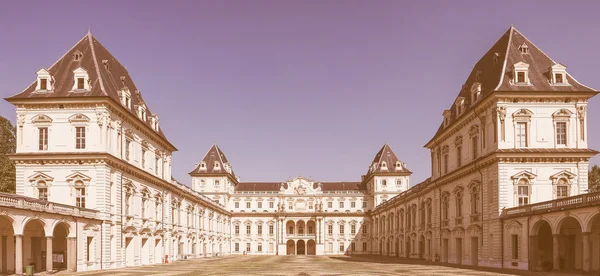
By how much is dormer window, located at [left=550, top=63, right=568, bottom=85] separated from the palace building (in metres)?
0.08

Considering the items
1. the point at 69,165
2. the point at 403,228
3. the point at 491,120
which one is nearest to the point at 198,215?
the point at 403,228

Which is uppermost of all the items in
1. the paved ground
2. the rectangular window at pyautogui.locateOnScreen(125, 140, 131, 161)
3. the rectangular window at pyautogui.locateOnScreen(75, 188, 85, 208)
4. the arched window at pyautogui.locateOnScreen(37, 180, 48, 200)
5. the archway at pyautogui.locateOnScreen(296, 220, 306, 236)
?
the rectangular window at pyautogui.locateOnScreen(125, 140, 131, 161)

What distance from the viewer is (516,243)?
4225cm

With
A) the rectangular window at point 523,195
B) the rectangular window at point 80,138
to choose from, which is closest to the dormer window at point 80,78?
the rectangular window at point 80,138

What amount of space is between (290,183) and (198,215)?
42221 mm

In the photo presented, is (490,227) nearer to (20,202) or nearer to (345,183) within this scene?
(20,202)

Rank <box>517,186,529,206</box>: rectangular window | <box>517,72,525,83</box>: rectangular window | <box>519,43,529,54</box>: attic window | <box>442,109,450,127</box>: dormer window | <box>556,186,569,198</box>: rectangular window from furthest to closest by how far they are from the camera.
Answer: <box>442,109,450,127</box>: dormer window
<box>519,43,529,54</box>: attic window
<box>517,72,525,83</box>: rectangular window
<box>556,186,569,198</box>: rectangular window
<box>517,186,529,206</box>: rectangular window

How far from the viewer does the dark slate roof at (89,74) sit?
1813 inches

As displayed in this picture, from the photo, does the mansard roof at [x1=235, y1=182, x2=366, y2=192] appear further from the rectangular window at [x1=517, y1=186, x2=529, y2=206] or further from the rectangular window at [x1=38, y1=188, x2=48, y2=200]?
the rectangular window at [x1=517, y1=186, x2=529, y2=206]

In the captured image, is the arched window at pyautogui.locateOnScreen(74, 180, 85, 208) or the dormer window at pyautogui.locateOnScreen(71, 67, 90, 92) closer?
the arched window at pyautogui.locateOnScreen(74, 180, 85, 208)

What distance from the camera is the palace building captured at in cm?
4000

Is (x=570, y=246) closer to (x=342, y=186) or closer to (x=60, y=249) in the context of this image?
(x=60, y=249)

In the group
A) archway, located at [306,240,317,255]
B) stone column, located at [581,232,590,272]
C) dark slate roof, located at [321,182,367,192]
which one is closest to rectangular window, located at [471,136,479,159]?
stone column, located at [581,232,590,272]

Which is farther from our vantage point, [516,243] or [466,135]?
[466,135]
